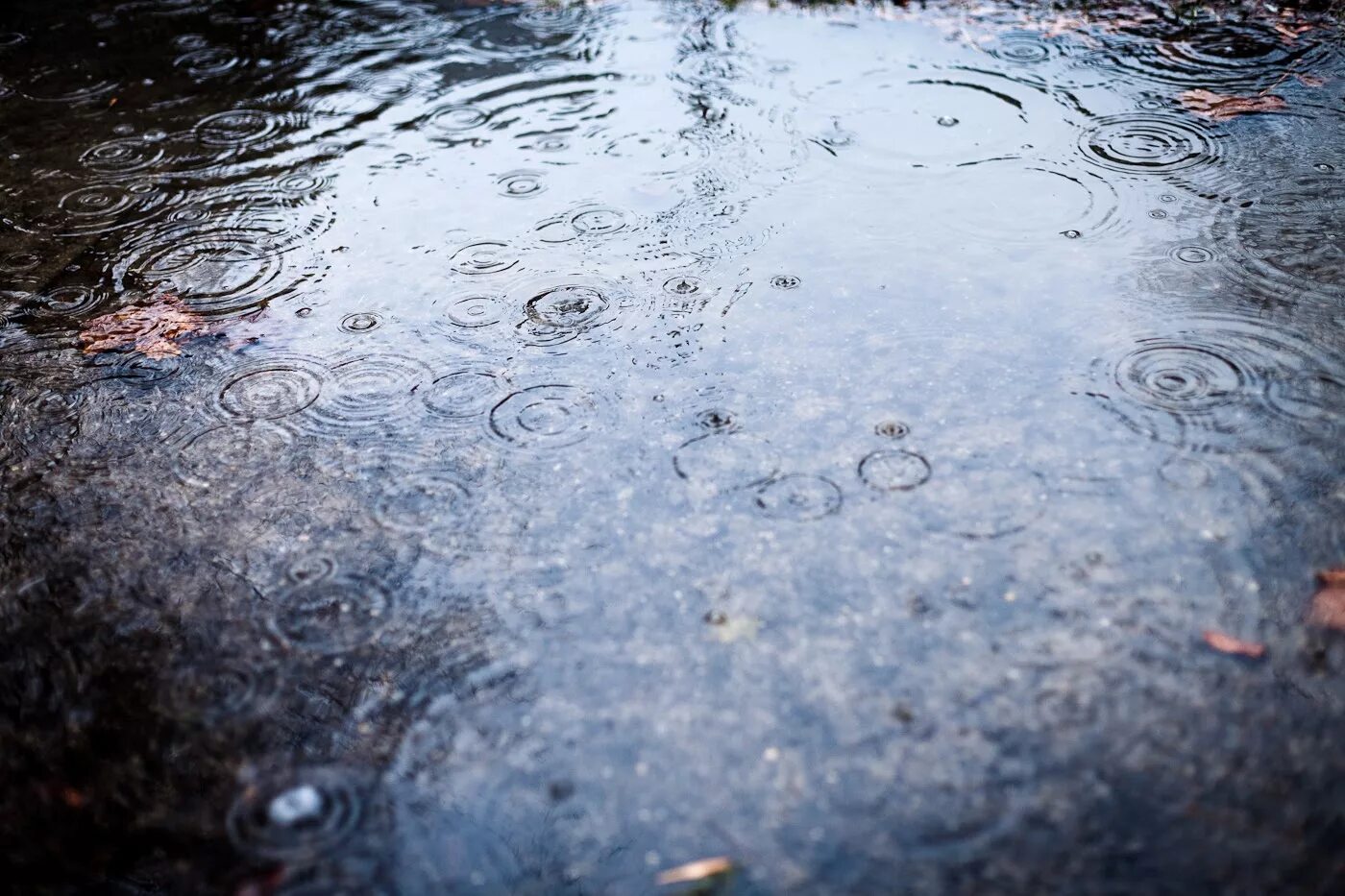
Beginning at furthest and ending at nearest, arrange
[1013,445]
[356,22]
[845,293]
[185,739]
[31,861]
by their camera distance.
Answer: [356,22] → [845,293] → [1013,445] → [185,739] → [31,861]

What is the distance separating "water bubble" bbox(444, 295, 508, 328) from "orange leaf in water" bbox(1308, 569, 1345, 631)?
2.58 meters

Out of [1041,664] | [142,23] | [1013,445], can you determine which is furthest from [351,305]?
[142,23]

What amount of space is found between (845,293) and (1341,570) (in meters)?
1.73

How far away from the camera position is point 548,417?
2996mm

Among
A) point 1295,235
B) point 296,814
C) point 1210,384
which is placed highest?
point 1295,235

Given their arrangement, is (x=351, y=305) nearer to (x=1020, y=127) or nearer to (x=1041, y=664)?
(x=1041, y=664)

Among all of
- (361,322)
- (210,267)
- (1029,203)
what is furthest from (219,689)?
(1029,203)

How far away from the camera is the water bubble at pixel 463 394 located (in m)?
3.05

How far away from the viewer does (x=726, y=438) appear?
9.35 feet

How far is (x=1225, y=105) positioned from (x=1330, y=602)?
314cm

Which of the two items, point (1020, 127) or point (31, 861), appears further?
point (1020, 127)

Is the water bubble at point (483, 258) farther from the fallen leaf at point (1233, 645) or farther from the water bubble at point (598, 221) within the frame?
the fallen leaf at point (1233, 645)

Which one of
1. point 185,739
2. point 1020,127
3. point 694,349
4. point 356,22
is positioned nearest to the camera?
point 185,739

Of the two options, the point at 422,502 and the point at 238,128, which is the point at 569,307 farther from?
the point at 238,128
